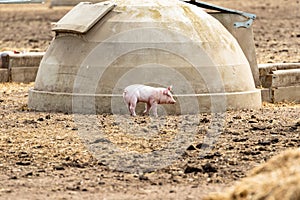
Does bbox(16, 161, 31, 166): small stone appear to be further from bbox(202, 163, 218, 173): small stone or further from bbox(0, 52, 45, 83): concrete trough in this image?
bbox(0, 52, 45, 83): concrete trough

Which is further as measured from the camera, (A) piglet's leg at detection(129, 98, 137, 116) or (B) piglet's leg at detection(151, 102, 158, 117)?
(B) piglet's leg at detection(151, 102, 158, 117)

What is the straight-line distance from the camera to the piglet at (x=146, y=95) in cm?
1318

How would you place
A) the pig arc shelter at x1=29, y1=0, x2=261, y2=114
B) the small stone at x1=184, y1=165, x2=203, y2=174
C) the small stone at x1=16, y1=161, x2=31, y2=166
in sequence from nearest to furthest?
the small stone at x1=184, y1=165, x2=203, y2=174 < the small stone at x1=16, y1=161, x2=31, y2=166 < the pig arc shelter at x1=29, y1=0, x2=261, y2=114

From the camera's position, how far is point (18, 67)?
64.2 feet

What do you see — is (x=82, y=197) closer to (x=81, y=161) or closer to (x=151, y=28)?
(x=81, y=161)

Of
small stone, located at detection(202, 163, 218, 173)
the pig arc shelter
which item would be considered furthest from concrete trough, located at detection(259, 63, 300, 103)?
small stone, located at detection(202, 163, 218, 173)

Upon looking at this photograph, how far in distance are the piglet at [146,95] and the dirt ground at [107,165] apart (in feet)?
0.87

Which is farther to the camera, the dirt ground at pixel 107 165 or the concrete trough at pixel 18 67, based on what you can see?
the concrete trough at pixel 18 67

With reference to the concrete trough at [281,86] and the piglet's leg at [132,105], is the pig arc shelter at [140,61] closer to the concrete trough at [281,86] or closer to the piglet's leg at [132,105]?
the piglet's leg at [132,105]

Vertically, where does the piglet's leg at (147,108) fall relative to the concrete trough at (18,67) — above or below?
below

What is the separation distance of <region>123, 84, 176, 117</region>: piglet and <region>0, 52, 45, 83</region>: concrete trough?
6.65 metres

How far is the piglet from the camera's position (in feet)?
43.2

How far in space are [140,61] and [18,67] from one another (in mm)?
6301

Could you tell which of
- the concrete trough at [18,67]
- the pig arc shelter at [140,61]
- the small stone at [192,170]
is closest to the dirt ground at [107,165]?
the small stone at [192,170]
